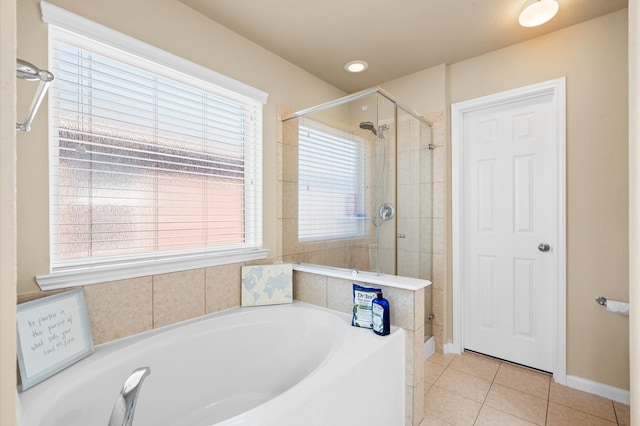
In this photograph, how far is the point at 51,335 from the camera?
3.96 ft

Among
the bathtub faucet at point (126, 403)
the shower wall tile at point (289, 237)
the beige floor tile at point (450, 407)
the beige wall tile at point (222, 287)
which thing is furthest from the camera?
the shower wall tile at point (289, 237)

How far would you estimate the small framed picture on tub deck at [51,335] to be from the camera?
1112 mm

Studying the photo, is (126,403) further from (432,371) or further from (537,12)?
(537,12)

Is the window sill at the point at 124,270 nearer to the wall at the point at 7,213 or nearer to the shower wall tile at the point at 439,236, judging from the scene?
the wall at the point at 7,213

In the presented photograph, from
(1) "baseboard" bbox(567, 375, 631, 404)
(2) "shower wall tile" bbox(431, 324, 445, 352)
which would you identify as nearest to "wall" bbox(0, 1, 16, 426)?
(2) "shower wall tile" bbox(431, 324, 445, 352)

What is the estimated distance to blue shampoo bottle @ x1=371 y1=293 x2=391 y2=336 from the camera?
151 centimetres

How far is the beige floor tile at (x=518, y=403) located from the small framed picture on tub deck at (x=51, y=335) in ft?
7.59

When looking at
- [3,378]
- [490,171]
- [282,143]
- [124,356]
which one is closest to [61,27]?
[282,143]

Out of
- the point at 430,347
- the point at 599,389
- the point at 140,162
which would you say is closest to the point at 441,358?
the point at 430,347

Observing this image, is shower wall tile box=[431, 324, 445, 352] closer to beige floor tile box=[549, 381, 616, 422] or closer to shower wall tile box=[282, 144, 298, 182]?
beige floor tile box=[549, 381, 616, 422]

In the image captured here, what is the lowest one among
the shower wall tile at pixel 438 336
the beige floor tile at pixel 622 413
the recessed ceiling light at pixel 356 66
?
the beige floor tile at pixel 622 413

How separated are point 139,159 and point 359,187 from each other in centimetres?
136

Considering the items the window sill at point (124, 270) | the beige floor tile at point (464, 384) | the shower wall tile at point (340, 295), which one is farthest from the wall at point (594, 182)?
the window sill at point (124, 270)

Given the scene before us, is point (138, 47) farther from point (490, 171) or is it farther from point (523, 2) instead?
point (490, 171)
